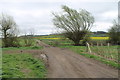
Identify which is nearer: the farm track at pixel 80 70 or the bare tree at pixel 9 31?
the farm track at pixel 80 70

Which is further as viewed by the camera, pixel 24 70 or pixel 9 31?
pixel 9 31

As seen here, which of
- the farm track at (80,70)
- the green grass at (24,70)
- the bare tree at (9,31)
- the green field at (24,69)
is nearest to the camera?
the green grass at (24,70)

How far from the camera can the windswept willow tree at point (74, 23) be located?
31.1 metres

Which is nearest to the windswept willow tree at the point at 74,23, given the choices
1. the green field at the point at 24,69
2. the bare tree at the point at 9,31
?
the bare tree at the point at 9,31

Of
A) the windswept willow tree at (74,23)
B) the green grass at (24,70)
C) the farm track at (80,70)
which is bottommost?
the farm track at (80,70)

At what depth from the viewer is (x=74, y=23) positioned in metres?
31.2

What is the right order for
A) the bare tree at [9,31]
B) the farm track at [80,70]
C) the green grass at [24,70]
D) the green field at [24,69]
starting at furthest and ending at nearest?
the bare tree at [9,31] → the farm track at [80,70] → the green field at [24,69] → the green grass at [24,70]

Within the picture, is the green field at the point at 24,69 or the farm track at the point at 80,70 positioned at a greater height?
the green field at the point at 24,69

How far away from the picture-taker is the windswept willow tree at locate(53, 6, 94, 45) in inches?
1226

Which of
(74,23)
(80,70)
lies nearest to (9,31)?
(74,23)

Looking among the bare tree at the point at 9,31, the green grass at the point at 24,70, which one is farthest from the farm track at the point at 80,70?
the bare tree at the point at 9,31

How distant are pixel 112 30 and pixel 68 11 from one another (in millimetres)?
14108

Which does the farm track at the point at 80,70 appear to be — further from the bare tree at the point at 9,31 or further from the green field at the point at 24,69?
the bare tree at the point at 9,31

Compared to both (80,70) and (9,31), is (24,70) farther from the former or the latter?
(9,31)
